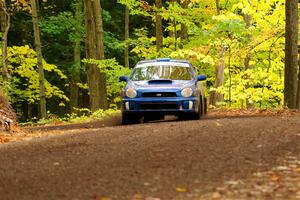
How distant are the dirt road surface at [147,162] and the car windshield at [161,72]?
386cm

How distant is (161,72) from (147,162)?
7.17 m

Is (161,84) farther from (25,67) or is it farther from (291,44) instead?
(25,67)

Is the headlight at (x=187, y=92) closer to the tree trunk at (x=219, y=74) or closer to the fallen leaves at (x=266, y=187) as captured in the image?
the fallen leaves at (x=266, y=187)

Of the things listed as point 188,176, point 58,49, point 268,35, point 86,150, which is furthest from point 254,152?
point 58,49

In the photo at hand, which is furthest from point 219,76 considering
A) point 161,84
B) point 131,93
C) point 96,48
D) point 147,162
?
point 147,162

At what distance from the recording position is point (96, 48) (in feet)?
73.2

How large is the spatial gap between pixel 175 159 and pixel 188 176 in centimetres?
94

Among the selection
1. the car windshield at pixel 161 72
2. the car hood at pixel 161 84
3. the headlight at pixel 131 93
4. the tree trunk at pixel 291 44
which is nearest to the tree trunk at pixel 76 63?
the car windshield at pixel 161 72

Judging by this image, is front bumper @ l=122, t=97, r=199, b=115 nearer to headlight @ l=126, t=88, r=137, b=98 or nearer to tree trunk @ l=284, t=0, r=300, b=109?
headlight @ l=126, t=88, r=137, b=98

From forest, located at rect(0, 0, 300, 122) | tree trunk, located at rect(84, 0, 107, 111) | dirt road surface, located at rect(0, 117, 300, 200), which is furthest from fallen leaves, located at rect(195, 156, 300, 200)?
tree trunk, located at rect(84, 0, 107, 111)

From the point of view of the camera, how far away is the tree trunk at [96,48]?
21891mm

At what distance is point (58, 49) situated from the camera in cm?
3400

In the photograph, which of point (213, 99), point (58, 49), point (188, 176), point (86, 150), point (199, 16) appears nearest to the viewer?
point (188, 176)

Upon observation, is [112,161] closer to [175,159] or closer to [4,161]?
[175,159]
